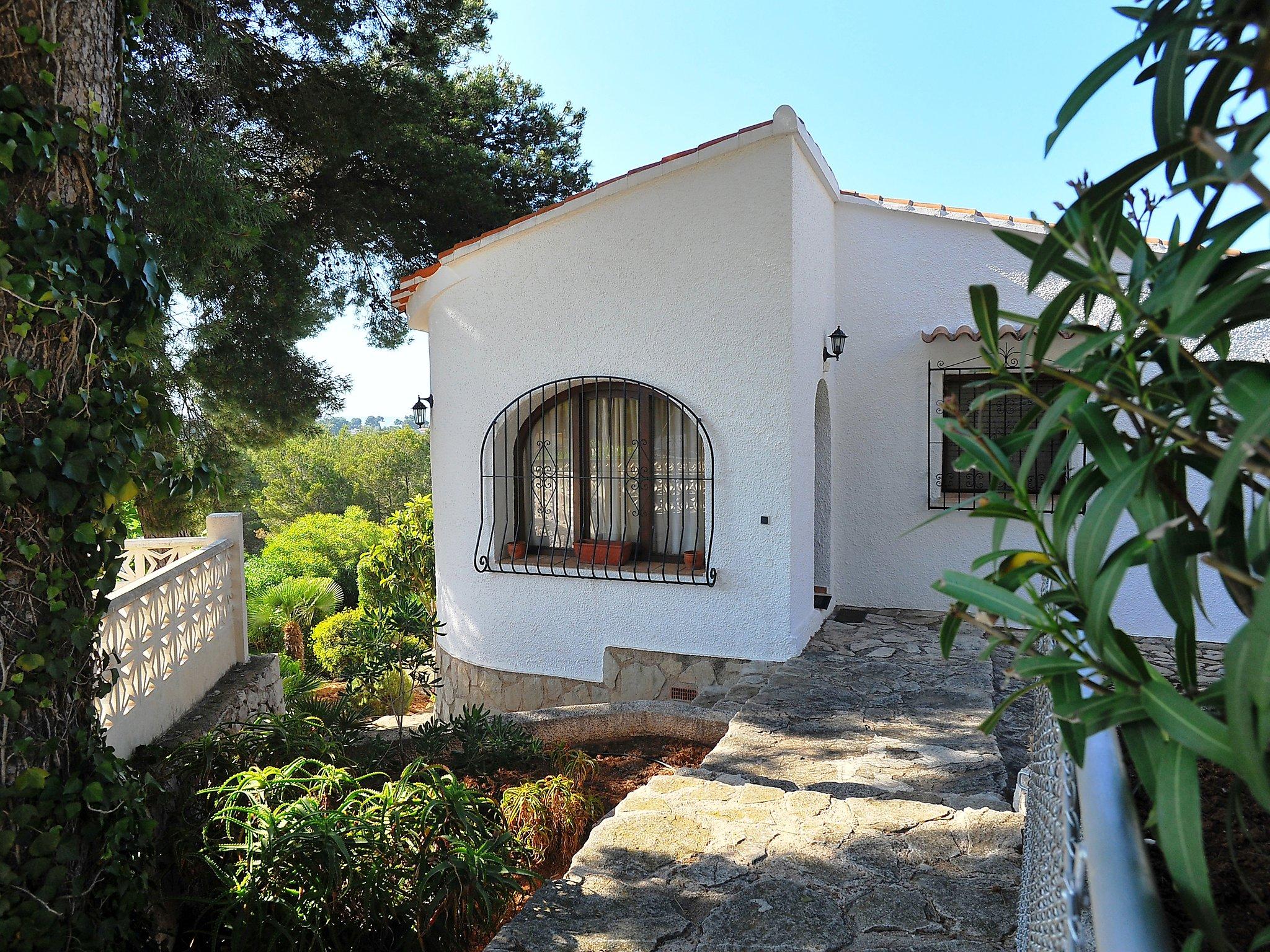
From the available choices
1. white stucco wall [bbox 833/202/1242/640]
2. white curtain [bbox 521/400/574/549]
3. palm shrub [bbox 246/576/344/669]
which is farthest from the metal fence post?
palm shrub [bbox 246/576/344/669]

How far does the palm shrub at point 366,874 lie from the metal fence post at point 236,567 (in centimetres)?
259

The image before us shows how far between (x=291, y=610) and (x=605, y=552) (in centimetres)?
1329

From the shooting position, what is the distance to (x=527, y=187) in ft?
34.9

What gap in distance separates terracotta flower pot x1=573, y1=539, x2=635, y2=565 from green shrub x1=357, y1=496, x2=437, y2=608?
5.54m

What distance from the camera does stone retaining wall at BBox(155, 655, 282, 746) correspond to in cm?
433

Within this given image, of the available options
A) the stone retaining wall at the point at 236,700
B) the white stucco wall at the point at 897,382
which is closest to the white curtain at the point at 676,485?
the white stucco wall at the point at 897,382

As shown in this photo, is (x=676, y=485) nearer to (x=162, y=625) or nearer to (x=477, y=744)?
(x=477, y=744)

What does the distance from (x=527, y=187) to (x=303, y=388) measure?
12.6 ft

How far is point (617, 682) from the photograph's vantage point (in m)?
5.94

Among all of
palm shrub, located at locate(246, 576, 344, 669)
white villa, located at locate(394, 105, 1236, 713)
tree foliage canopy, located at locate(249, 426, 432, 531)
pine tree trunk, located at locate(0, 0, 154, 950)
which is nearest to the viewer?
pine tree trunk, located at locate(0, 0, 154, 950)

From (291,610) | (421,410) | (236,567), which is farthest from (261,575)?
(236,567)

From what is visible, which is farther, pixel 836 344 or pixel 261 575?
pixel 261 575

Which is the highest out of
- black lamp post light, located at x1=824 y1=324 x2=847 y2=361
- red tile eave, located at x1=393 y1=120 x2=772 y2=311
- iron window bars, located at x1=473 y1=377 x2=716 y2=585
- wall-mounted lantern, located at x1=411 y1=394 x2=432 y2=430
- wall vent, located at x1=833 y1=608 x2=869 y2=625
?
red tile eave, located at x1=393 y1=120 x2=772 y2=311

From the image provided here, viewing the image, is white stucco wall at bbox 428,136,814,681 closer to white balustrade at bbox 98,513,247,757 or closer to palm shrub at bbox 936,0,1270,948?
white balustrade at bbox 98,513,247,757
